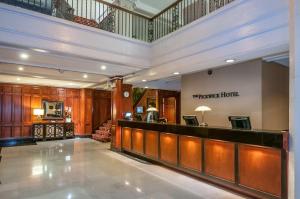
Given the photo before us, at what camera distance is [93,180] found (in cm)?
482

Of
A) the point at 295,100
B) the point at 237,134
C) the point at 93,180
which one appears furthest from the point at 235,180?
the point at 93,180

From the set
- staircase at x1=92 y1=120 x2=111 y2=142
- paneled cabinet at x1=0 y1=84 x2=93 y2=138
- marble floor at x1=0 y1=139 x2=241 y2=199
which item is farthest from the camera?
staircase at x1=92 y1=120 x2=111 y2=142

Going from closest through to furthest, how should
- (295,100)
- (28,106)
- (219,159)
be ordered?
(295,100)
(219,159)
(28,106)

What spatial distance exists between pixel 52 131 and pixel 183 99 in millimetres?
7214

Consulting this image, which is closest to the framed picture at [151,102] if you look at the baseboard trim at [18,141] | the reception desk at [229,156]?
the baseboard trim at [18,141]

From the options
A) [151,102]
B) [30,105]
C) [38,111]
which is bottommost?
[38,111]

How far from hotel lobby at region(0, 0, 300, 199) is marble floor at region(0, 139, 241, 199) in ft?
0.08

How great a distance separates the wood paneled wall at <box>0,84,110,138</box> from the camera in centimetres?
1060

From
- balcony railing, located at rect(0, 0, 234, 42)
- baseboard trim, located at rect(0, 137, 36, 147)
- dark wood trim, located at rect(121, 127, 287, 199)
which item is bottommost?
baseboard trim, located at rect(0, 137, 36, 147)

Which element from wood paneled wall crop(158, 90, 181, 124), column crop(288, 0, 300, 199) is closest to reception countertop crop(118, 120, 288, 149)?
column crop(288, 0, 300, 199)

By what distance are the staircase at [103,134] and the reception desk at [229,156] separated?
202 inches

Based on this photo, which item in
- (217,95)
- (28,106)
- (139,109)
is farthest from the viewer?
(139,109)

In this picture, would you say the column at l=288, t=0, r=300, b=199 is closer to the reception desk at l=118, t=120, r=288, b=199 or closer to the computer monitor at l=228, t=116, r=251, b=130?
the reception desk at l=118, t=120, r=288, b=199

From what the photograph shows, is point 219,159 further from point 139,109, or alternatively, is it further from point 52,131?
point 52,131
